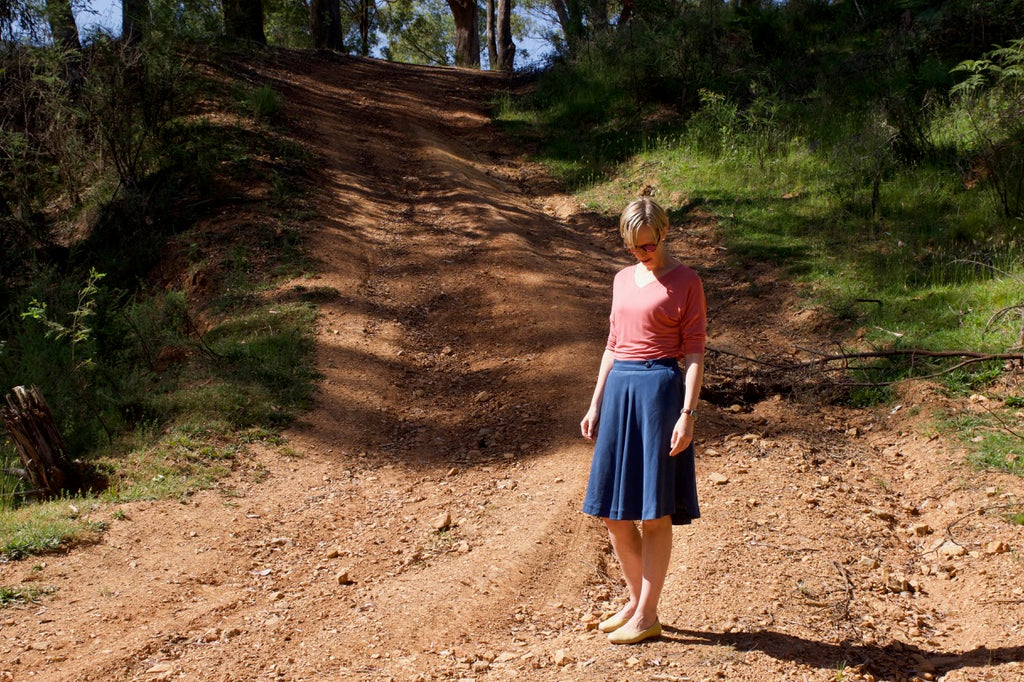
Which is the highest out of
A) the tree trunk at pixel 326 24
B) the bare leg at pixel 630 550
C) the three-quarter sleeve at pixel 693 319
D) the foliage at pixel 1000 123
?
the tree trunk at pixel 326 24

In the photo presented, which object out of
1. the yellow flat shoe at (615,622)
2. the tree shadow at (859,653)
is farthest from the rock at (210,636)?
the tree shadow at (859,653)

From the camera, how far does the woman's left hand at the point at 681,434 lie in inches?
128

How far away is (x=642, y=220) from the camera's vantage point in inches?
132

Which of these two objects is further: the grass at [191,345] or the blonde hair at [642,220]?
the grass at [191,345]

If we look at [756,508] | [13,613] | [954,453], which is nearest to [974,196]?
→ [954,453]

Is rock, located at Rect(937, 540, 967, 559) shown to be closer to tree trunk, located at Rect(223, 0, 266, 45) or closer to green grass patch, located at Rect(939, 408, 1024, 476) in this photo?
green grass patch, located at Rect(939, 408, 1024, 476)

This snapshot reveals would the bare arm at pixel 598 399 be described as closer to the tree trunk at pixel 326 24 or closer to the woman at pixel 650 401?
the woman at pixel 650 401

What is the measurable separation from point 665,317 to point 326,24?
18688mm

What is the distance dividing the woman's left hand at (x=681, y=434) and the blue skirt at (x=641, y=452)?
0.07m

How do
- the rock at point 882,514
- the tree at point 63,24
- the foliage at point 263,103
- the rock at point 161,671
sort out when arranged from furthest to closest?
the foliage at point 263,103, the tree at point 63,24, the rock at point 882,514, the rock at point 161,671

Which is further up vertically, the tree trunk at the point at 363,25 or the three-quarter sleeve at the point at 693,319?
the tree trunk at the point at 363,25

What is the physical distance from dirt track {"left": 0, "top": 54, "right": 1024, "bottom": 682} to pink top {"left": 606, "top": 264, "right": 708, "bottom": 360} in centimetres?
131

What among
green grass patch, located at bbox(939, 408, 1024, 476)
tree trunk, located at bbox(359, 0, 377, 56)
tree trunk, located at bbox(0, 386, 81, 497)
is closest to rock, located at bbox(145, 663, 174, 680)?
tree trunk, located at bbox(0, 386, 81, 497)

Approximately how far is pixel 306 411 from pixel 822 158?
24.5 feet
